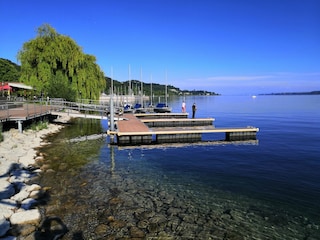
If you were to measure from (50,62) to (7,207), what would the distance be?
83.3ft

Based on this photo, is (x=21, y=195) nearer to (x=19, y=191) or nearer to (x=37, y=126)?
(x=19, y=191)

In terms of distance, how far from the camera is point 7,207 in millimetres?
6352

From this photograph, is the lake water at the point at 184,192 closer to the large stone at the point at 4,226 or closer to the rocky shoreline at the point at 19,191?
the rocky shoreline at the point at 19,191

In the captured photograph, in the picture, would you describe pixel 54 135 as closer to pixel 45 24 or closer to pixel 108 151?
pixel 108 151

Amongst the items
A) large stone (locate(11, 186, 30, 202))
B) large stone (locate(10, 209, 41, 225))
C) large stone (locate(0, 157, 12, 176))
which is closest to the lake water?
large stone (locate(10, 209, 41, 225))

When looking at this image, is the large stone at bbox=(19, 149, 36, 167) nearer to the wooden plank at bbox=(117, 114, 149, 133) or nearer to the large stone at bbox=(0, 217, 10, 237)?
the large stone at bbox=(0, 217, 10, 237)

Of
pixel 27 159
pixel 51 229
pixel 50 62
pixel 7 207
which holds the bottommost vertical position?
pixel 51 229

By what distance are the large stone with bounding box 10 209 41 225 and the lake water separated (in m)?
0.45

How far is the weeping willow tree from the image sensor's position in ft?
92.3

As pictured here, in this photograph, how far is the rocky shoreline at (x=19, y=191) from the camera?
5.62 m

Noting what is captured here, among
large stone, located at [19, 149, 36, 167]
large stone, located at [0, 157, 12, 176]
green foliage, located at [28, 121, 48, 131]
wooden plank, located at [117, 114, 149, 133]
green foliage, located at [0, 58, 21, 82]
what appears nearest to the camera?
large stone, located at [0, 157, 12, 176]

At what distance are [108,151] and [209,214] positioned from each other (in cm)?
811

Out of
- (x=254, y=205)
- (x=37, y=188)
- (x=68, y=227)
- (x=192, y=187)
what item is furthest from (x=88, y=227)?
(x=254, y=205)

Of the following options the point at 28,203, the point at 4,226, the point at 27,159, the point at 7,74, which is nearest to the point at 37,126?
the point at 27,159
